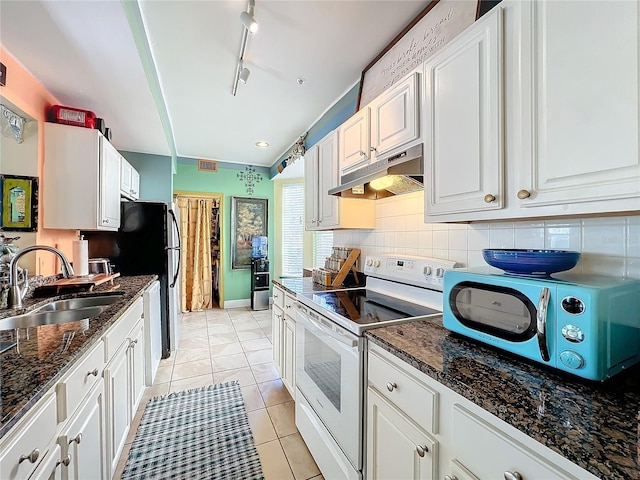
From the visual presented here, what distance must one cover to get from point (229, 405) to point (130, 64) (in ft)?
→ 8.13

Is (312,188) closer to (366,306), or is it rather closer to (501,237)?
(366,306)

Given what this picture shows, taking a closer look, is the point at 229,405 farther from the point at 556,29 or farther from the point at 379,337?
the point at 556,29

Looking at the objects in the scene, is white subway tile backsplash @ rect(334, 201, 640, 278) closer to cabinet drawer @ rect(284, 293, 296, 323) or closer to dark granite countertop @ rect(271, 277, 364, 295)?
dark granite countertop @ rect(271, 277, 364, 295)

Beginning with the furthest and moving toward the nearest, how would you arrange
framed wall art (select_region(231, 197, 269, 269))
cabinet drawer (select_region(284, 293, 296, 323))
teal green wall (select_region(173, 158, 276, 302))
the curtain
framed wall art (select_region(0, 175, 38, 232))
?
framed wall art (select_region(231, 197, 269, 269))
the curtain
teal green wall (select_region(173, 158, 276, 302))
cabinet drawer (select_region(284, 293, 296, 323))
framed wall art (select_region(0, 175, 38, 232))

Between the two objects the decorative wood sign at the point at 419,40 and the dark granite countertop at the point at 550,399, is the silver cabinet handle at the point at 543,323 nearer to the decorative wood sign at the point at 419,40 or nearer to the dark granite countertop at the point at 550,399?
the dark granite countertop at the point at 550,399

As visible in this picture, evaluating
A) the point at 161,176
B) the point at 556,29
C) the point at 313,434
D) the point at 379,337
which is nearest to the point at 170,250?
the point at 161,176

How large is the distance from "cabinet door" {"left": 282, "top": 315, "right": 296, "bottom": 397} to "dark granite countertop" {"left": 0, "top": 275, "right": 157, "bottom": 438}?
3.53 feet

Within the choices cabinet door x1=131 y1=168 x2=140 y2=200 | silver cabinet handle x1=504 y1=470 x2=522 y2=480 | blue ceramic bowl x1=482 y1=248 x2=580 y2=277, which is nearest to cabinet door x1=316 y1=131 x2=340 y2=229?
blue ceramic bowl x1=482 y1=248 x2=580 y2=277

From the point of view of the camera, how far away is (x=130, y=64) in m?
1.76

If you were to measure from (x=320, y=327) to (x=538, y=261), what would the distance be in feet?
3.41

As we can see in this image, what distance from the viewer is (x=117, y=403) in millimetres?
1500

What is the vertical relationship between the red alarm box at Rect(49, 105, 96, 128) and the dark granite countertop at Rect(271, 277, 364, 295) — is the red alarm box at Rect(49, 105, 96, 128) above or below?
above

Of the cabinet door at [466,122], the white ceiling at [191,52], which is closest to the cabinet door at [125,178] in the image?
the white ceiling at [191,52]

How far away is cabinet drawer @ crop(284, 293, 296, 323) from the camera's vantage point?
201 cm
